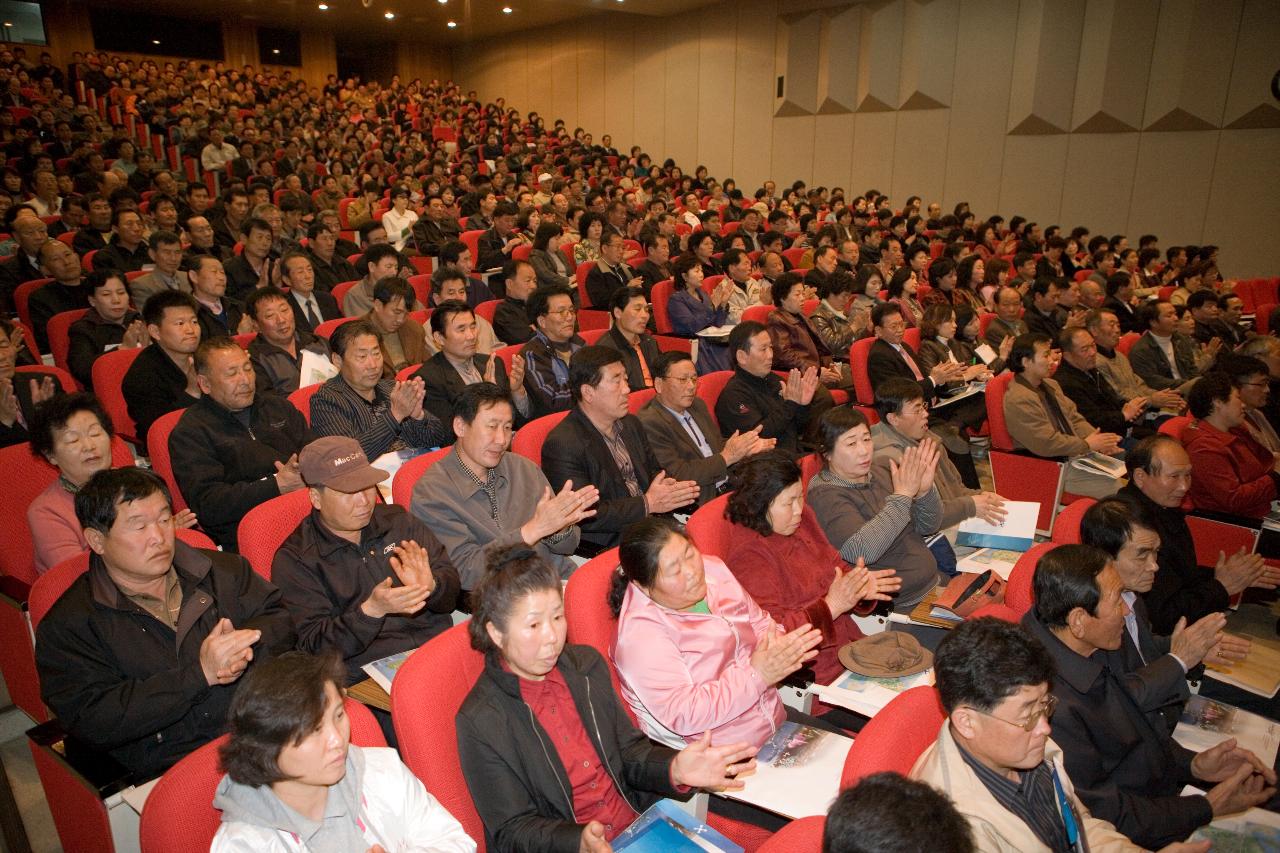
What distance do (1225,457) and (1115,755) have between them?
2259 mm

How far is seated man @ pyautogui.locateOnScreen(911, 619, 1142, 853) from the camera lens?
1544mm

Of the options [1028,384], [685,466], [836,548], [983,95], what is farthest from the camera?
[983,95]

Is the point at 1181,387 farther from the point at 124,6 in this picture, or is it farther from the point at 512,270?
the point at 124,6

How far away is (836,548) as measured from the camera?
2.90 m

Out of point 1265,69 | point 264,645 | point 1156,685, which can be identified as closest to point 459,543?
point 264,645

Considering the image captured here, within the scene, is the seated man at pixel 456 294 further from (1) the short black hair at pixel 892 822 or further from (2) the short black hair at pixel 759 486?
(1) the short black hair at pixel 892 822

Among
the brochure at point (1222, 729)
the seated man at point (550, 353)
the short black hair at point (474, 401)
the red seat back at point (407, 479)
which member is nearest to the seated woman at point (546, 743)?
the short black hair at point (474, 401)

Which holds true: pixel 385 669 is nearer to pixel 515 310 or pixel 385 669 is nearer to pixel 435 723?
pixel 435 723

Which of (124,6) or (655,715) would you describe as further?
(124,6)

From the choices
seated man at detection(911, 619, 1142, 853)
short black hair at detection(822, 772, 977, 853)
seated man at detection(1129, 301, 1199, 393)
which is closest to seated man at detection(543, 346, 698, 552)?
seated man at detection(911, 619, 1142, 853)

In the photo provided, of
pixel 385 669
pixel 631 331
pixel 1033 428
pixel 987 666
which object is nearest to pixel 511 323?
pixel 631 331

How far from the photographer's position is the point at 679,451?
3.70 metres

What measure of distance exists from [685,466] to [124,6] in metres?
21.3

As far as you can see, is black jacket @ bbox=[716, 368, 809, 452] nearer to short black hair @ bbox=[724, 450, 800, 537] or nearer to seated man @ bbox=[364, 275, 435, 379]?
short black hair @ bbox=[724, 450, 800, 537]
